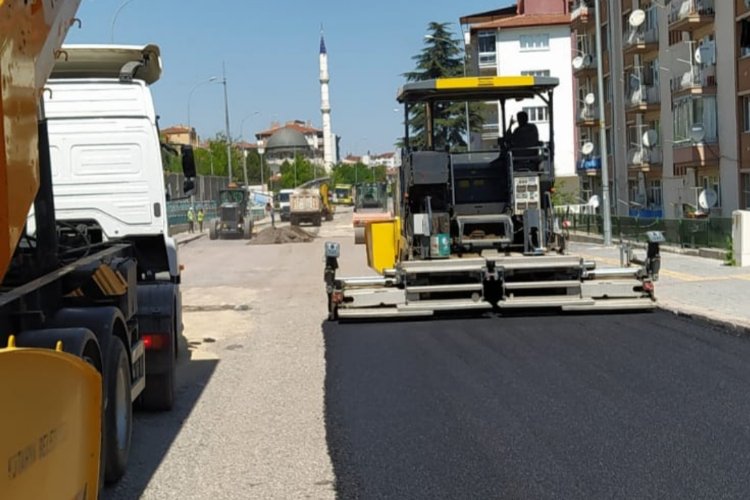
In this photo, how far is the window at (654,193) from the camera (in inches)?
1734

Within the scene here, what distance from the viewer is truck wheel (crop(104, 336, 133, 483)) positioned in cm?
567

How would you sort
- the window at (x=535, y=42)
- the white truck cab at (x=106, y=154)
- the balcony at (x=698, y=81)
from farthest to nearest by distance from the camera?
1. the window at (x=535, y=42)
2. the balcony at (x=698, y=81)
3. the white truck cab at (x=106, y=154)

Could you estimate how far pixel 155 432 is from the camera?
24.6 ft

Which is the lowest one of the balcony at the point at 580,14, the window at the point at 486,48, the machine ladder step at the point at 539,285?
the machine ladder step at the point at 539,285

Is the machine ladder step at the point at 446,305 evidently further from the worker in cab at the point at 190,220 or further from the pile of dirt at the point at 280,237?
the worker in cab at the point at 190,220

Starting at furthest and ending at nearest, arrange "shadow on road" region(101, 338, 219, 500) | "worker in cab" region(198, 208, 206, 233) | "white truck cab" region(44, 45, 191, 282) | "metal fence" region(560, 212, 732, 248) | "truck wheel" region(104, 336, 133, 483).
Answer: "worker in cab" region(198, 208, 206, 233) → "metal fence" region(560, 212, 732, 248) → "white truck cab" region(44, 45, 191, 282) → "shadow on road" region(101, 338, 219, 500) → "truck wheel" region(104, 336, 133, 483)

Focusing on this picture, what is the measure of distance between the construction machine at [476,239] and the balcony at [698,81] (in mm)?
22808

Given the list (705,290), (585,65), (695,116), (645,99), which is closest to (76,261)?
(705,290)

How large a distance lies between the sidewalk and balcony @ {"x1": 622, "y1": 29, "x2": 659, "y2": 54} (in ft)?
66.8

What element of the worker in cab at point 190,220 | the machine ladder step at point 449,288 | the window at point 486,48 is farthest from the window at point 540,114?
the window at point 486,48

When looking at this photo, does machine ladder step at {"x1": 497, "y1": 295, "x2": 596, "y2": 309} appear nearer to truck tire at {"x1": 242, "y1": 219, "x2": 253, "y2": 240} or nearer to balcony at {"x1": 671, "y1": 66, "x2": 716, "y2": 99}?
balcony at {"x1": 671, "y1": 66, "x2": 716, "y2": 99}

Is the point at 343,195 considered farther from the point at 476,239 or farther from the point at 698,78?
the point at 476,239

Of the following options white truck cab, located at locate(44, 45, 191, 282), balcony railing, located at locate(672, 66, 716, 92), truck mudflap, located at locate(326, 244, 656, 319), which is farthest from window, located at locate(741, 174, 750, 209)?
white truck cab, located at locate(44, 45, 191, 282)

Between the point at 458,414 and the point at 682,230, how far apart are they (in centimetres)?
1923
